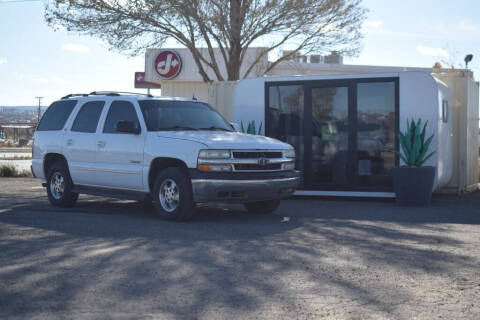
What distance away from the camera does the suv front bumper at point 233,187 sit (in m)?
8.60

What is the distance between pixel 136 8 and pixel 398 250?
502 inches

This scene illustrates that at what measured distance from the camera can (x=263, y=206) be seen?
10.2 meters

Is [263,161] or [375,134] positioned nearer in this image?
[263,161]

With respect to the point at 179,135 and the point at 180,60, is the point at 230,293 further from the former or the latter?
the point at 180,60

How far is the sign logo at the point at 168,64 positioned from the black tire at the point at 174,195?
21.4 meters

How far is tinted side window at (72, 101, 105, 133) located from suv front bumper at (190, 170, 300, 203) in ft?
8.31

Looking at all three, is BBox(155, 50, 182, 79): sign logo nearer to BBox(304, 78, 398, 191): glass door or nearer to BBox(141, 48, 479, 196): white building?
BBox(141, 48, 479, 196): white building

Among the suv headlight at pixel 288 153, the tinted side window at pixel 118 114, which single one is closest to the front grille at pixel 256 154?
the suv headlight at pixel 288 153

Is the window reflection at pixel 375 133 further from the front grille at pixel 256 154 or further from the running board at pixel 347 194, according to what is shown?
the front grille at pixel 256 154

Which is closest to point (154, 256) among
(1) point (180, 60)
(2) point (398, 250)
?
(2) point (398, 250)

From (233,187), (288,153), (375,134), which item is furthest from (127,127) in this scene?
(375,134)

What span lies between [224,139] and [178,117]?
4.01ft

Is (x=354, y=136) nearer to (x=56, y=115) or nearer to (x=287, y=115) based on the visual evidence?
(x=287, y=115)

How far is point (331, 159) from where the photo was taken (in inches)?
496
